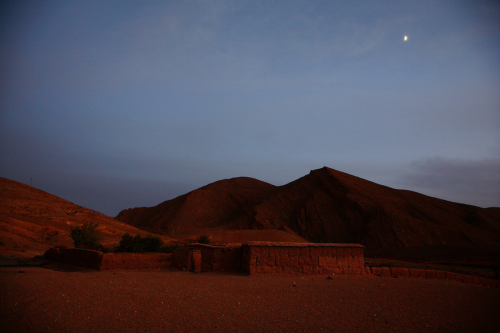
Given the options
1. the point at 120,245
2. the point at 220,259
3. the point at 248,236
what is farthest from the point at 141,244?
the point at 248,236

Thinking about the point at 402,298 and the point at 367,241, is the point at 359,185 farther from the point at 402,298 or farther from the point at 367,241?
the point at 402,298

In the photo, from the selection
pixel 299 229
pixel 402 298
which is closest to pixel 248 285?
pixel 402 298

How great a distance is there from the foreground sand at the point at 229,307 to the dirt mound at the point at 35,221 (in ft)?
42.5

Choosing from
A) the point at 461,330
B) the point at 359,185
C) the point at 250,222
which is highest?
the point at 359,185

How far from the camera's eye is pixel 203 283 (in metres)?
9.01

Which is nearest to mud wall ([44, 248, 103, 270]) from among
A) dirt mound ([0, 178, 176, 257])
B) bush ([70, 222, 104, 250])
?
bush ([70, 222, 104, 250])

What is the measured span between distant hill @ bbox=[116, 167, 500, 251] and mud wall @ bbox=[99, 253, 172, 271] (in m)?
30.8

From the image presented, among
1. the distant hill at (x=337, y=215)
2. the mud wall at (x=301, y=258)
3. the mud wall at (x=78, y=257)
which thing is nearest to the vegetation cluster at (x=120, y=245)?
the mud wall at (x=78, y=257)

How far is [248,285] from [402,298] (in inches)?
153

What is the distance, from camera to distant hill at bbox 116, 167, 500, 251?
38969mm

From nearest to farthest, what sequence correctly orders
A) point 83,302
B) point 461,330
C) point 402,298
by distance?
1. point 461,330
2. point 83,302
3. point 402,298

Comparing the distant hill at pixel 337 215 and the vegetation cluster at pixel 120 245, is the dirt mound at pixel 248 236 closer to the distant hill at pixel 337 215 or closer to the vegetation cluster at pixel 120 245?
the distant hill at pixel 337 215

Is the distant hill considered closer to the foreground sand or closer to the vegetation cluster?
the vegetation cluster

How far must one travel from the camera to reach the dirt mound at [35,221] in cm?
2033
